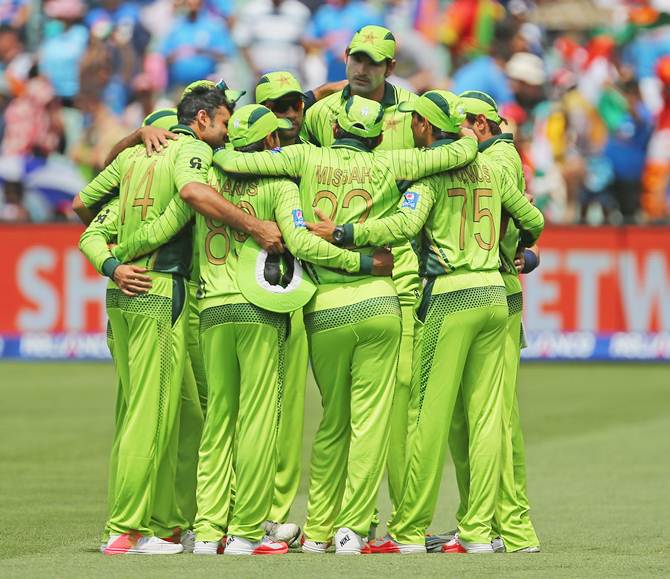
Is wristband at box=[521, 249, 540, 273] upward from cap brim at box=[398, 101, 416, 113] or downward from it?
downward

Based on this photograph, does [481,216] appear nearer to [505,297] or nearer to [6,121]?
[505,297]

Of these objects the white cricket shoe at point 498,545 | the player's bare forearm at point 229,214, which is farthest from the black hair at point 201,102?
the white cricket shoe at point 498,545

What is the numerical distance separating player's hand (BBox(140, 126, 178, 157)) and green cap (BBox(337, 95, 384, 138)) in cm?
96

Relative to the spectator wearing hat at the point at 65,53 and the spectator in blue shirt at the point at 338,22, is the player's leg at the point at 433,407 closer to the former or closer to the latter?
the spectator in blue shirt at the point at 338,22

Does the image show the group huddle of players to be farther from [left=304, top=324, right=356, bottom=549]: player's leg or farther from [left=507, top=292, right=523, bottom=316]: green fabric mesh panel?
[left=507, top=292, right=523, bottom=316]: green fabric mesh panel

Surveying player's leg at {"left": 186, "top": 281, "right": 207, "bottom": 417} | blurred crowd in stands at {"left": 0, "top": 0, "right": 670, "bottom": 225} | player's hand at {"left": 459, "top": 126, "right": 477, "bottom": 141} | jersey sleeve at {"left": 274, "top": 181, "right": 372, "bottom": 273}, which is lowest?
player's leg at {"left": 186, "top": 281, "right": 207, "bottom": 417}

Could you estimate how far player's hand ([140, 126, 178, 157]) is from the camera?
7.98 metres

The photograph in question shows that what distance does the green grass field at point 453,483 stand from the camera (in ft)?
23.7

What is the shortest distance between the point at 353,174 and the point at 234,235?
68 cm

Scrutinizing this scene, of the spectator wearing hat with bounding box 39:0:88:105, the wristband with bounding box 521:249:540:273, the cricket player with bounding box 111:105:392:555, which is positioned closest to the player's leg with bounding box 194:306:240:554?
the cricket player with bounding box 111:105:392:555

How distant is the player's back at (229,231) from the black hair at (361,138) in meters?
0.41

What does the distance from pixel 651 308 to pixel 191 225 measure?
1280cm

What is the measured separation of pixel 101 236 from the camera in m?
8.09

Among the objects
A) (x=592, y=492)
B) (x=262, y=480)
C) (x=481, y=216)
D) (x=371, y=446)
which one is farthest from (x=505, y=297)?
(x=592, y=492)
